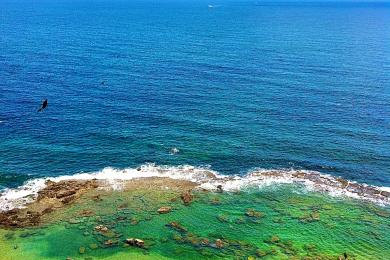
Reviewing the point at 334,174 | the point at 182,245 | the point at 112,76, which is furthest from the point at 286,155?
the point at 112,76

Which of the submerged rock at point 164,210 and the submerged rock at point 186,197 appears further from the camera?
the submerged rock at point 186,197

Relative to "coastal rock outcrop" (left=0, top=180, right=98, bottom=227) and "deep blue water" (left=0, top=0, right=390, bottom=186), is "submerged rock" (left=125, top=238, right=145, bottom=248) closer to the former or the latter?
"coastal rock outcrop" (left=0, top=180, right=98, bottom=227)

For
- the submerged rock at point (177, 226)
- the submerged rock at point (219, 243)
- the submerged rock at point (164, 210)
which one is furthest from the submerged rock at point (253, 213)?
the submerged rock at point (164, 210)

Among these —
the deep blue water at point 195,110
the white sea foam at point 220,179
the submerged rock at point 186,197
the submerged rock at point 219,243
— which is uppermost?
the deep blue water at point 195,110

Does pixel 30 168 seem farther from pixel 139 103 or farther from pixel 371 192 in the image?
pixel 371 192

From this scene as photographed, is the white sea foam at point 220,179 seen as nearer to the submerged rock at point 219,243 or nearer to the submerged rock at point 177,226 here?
the submerged rock at point 177,226
